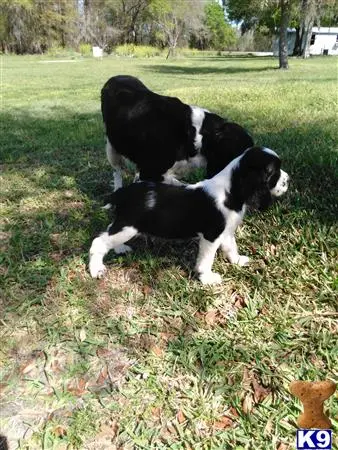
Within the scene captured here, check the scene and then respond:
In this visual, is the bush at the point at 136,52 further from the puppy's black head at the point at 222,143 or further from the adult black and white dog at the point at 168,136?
the puppy's black head at the point at 222,143

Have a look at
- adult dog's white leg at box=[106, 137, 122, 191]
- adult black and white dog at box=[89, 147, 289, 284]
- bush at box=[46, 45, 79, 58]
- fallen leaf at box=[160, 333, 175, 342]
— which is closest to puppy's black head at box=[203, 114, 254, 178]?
adult black and white dog at box=[89, 147, 289, 284]

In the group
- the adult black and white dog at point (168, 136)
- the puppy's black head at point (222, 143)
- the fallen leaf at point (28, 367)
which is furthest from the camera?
the adult black and white dog at point (168, 136)

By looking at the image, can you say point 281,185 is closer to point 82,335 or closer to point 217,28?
point 82,335

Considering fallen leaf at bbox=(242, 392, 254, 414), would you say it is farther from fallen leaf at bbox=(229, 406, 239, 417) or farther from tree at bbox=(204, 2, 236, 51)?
tree at bbox=(204, 2, 236, 51)

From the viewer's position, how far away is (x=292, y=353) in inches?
110

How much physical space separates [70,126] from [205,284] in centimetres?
696

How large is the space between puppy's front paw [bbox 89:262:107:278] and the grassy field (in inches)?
2.3

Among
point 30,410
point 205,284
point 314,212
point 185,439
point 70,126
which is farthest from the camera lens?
point 70,126

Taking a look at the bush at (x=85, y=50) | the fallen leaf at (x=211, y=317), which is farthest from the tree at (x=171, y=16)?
the fallen leaf at (x=211, y=317)

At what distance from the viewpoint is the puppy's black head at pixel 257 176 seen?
3.19m

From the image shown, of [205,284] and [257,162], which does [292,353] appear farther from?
[257,162]

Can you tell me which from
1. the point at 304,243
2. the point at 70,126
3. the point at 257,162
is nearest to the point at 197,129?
the point at 257,162

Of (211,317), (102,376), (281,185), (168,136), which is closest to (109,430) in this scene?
(102,376)

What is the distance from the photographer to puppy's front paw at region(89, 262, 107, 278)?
3619 millimetres
